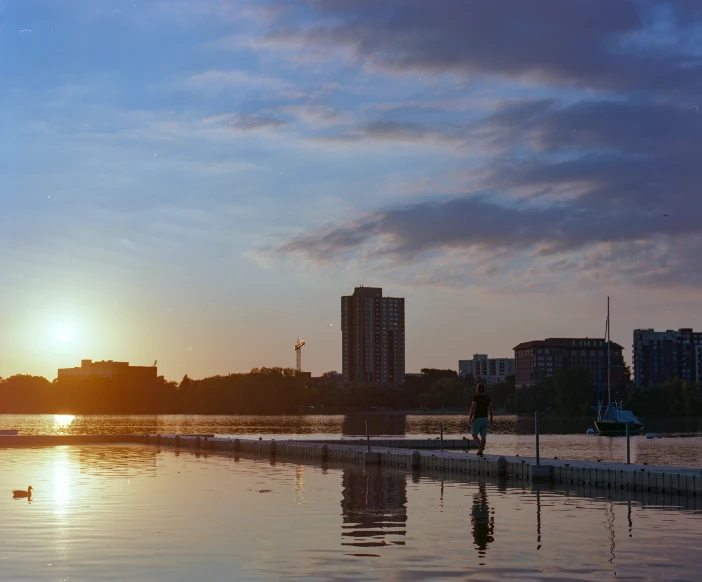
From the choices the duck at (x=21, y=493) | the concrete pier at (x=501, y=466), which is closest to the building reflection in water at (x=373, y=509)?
the concrete pier at (x=501, y=466)

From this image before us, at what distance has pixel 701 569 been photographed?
15.6 meters

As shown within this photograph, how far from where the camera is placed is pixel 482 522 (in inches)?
866

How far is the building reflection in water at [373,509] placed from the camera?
19406 millimetres

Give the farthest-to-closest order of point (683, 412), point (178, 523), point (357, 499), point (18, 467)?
point (683, 412) → point (18, 467) → point (357, 499) → point (178, 523)

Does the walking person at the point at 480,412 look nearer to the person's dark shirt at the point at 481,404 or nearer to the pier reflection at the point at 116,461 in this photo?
the person's dark shirt at the point at 481,404

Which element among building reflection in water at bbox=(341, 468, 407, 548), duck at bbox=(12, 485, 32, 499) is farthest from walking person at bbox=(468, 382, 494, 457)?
duck at bbox=(12, 485, 32, 499)

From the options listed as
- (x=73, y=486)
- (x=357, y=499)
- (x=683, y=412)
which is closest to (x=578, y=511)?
(x=357, y=499)

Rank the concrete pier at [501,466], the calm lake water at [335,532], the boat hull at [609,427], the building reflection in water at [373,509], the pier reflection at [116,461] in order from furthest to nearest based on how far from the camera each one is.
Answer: the boat hull at [609,427], the pier reflection at [116,461], the concrete pier at [501,466], the building reflection in water at [373,509], the calm lake water at [335,532]

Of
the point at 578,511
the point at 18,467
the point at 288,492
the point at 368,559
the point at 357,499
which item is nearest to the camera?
the point at 368,559

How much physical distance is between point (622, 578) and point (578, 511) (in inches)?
377

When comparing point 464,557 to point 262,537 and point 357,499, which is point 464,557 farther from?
point 357,499

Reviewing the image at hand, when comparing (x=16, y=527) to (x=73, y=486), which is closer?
(x=16, y=527)

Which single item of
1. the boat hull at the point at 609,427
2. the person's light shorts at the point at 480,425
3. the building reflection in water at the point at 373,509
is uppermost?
the person's light shorts at the point at 480,425

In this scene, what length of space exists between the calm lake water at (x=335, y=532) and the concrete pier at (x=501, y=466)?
1.20 m
